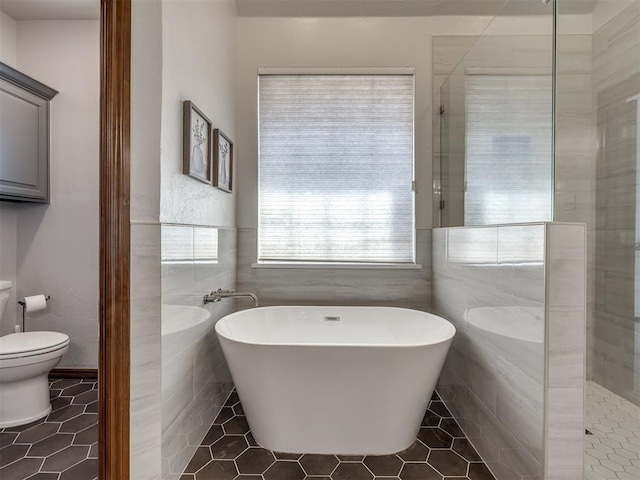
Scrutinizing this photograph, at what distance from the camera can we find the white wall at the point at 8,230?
1295 mm

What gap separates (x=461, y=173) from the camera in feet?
6.75

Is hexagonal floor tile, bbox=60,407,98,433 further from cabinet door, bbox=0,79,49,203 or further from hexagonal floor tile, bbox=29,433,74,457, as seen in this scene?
cabinet door, bbox=0,79,49,203

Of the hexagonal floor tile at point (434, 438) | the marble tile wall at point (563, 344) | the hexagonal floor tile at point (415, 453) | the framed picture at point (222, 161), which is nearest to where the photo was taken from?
the marble tile wall at point (563, 344)

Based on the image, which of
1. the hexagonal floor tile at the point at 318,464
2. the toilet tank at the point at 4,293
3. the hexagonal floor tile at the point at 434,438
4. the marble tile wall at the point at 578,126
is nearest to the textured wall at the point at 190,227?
the hexagonal floor tile at the point at 318,464

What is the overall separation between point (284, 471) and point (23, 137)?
6.01 ft

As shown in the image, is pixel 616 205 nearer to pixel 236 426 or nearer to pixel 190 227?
pixel 190 227

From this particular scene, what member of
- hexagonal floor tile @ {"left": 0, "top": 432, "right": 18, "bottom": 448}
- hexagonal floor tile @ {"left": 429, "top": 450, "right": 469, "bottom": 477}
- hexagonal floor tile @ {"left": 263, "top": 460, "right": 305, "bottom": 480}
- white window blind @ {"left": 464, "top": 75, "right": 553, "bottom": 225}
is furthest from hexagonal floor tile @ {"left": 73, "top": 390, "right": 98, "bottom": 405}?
white window blind @ {"left": 464, "top": 75, "right": 553, "bottom": 225}

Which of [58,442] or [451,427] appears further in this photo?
[451,427]

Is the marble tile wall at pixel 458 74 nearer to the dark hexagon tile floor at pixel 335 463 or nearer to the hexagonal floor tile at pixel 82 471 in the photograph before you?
the dark hexagon tile floor at pixel 335 463

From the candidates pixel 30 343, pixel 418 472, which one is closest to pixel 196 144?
pixel 30 343

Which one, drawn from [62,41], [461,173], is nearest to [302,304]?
[461,173]

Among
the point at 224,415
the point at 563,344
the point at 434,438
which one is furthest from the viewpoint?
the point at 224,415

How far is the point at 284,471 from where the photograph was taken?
151cm

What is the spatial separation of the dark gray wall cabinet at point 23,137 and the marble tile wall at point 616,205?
2.91 meters
